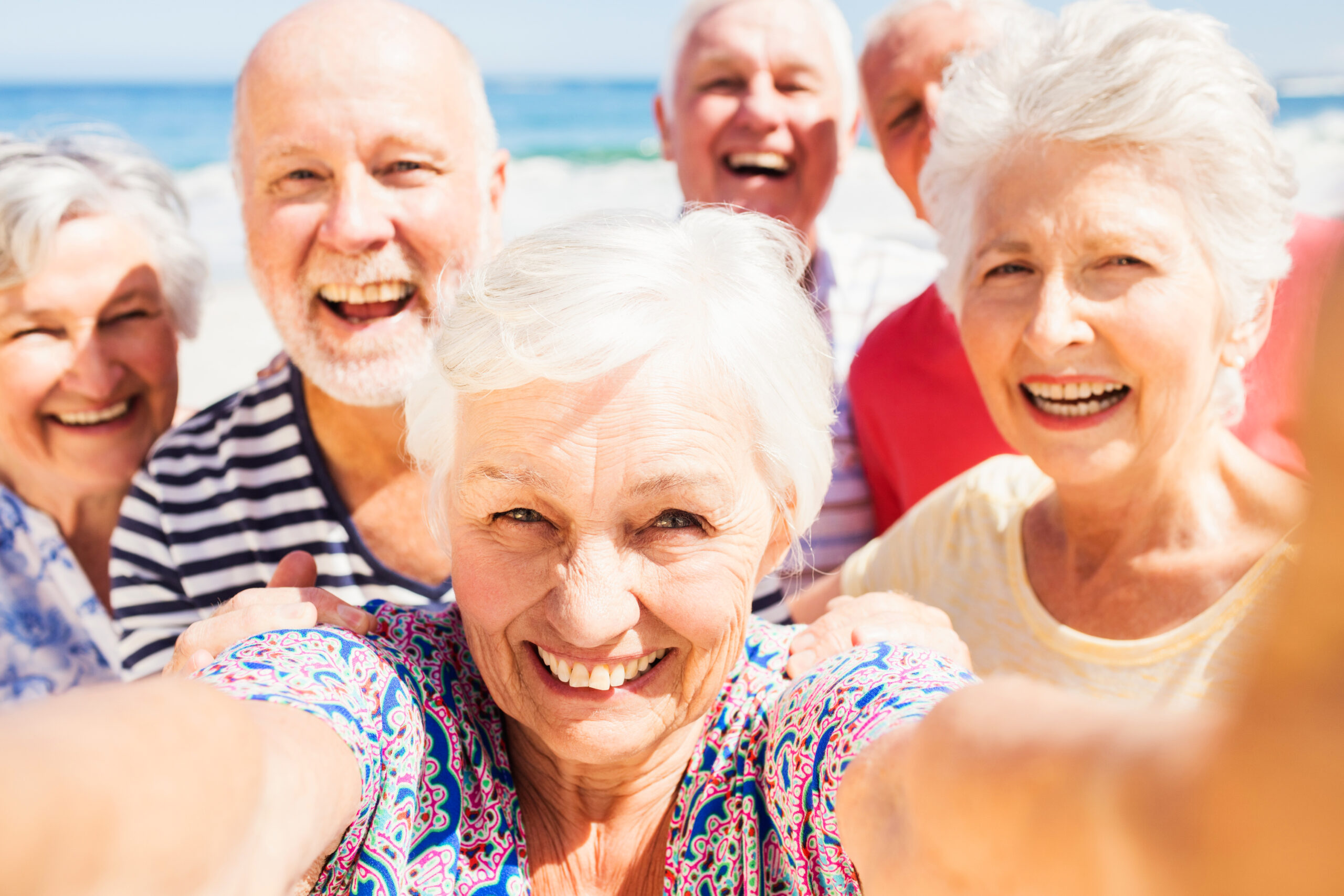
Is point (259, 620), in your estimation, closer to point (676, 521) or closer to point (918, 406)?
point (676, 521)

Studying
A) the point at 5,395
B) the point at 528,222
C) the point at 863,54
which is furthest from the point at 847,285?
the point at 528,222

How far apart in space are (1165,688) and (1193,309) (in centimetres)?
80

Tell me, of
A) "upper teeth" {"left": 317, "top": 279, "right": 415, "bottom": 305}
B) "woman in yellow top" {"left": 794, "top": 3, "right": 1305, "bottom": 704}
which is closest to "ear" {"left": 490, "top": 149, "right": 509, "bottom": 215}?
"upper teeth" {"left": 317, "top": 279, "right": 415, "bottom": 305}

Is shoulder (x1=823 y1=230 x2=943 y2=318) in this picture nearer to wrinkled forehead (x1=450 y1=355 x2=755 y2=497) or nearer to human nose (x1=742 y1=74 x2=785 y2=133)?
human nose (x1=742 y1=74 x2=785 y2=133)

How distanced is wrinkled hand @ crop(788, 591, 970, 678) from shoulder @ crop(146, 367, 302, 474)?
186cm

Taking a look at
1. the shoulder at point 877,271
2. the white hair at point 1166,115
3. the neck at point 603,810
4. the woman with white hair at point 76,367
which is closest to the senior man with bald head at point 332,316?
the woman with white hair at point 76,367

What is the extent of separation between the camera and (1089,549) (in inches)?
101

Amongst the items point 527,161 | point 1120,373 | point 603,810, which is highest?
point 527,161

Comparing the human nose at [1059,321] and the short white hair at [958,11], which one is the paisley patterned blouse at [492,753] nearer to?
the human nose at [1059,321]

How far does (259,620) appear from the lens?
1.78 m

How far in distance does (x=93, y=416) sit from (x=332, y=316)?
86cm

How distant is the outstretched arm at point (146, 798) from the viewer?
0.74 meters

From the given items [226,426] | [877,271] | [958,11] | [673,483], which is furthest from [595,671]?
[958,11]

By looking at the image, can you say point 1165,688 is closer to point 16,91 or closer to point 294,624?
point 294,624
